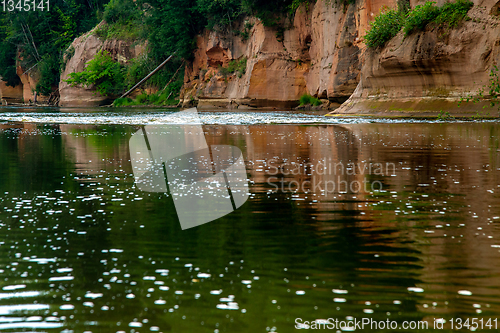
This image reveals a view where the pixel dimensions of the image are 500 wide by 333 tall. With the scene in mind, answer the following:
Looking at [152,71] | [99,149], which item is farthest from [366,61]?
[152,71]

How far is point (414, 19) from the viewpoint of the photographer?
27.4m

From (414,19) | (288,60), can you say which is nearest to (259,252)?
(414,19)

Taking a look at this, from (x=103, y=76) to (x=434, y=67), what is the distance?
52.7 m

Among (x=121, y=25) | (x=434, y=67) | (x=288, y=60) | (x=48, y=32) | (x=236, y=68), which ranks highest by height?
(x=48, y=32)

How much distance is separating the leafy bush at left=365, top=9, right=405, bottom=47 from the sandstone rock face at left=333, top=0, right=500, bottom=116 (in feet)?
1.94

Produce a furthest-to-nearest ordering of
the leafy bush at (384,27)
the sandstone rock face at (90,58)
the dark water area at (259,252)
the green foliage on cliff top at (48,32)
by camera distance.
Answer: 1. the green foliage on cliff top at (48,32)
2. the sandstone rock face at (90,58)
3. the leafy bush at (384,27)
4. the dark water area at (259,252)

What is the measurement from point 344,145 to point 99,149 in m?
6.49

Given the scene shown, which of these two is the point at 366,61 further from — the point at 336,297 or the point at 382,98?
the point at 336,297

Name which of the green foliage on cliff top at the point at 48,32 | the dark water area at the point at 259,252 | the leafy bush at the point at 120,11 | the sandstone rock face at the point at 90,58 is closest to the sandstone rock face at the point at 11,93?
the green foliage on cliff top at the point at 48,32

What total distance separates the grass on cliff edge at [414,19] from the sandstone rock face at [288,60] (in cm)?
255

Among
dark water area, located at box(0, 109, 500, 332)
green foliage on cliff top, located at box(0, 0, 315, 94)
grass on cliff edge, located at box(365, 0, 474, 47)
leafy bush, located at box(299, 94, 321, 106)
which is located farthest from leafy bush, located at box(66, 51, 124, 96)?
dark water area, located at box(0, 109, 500, 332)

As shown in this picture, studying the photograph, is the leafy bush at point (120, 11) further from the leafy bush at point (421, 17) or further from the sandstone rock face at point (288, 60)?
the leafy bush at point (421, 17)

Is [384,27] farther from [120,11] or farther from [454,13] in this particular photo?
[120,11]

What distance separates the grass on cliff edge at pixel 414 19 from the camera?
25.3 m
